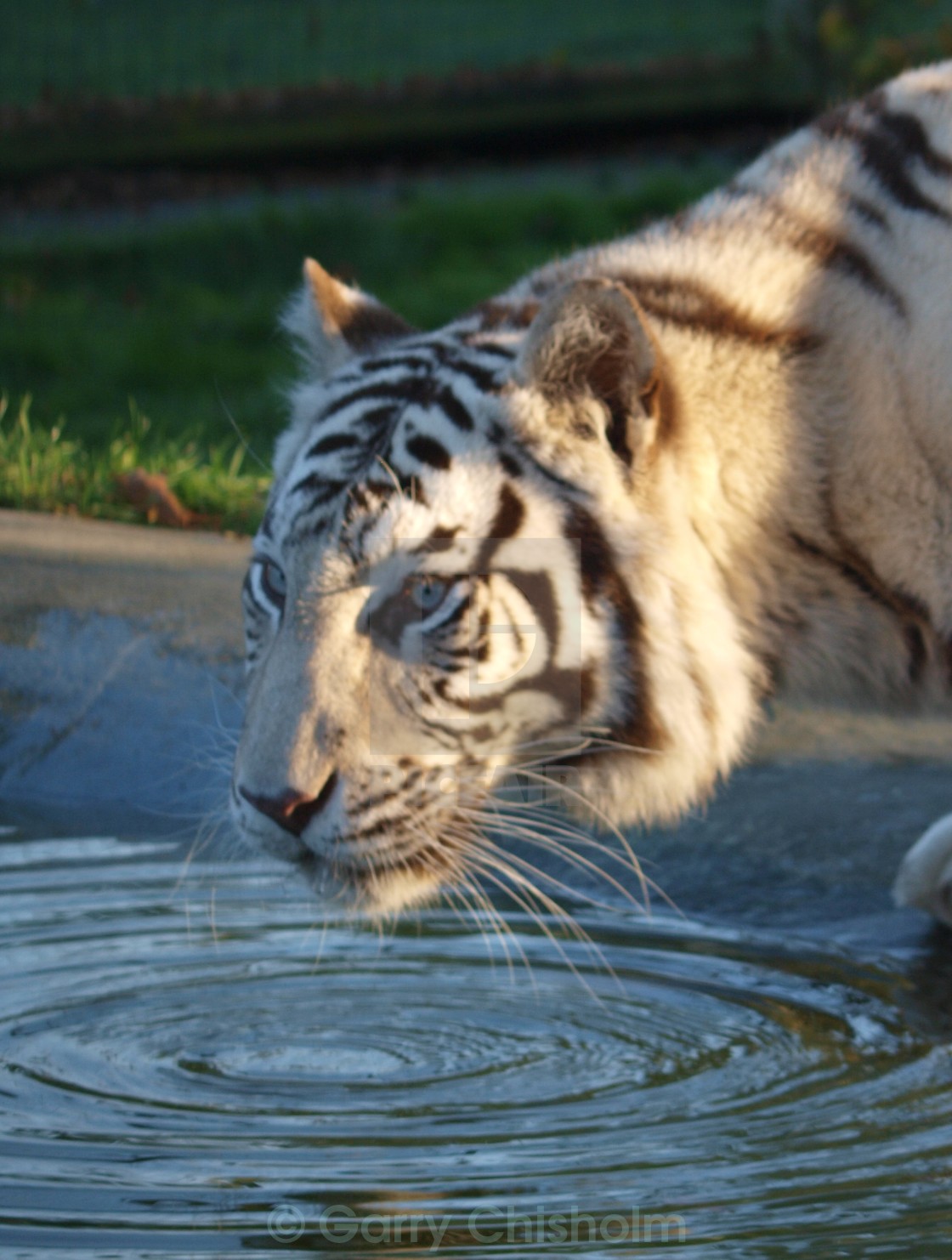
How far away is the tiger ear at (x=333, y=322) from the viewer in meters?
3.03

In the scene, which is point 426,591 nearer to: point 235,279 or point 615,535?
point 615,535

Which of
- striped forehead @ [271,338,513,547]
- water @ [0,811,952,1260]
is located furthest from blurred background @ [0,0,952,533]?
striped forehead @ [271,338,513,547]

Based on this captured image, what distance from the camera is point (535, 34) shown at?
12.1 meters

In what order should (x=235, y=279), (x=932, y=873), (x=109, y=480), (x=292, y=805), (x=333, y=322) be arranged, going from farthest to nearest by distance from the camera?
(x=235, y=279)
(x=109, y=480)
(x=932, y=873)
(x=333, y=322)
(x=292, y=805)

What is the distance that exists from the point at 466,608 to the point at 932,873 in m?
1.27

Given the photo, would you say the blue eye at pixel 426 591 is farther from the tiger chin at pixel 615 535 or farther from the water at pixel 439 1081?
the water at pixel 439 1081

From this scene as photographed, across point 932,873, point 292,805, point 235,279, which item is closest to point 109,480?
point 932,873

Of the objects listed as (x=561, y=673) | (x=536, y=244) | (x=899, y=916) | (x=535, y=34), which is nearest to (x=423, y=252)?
(x=536, y=244)

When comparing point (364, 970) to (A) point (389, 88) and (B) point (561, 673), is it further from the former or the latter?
(A) point (389, 88)

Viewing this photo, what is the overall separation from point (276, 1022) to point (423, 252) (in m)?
7.49

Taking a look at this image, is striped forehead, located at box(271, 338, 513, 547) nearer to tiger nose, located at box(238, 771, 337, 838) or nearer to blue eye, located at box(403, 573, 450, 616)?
blue eye, located at box(403, 573, 450, 616)

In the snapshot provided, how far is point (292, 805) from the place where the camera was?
7.97ft

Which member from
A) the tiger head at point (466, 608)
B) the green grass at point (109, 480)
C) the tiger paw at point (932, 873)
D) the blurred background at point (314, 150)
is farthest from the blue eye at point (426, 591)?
the blurred background at point (314, 150)

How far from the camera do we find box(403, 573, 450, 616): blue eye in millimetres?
2510
